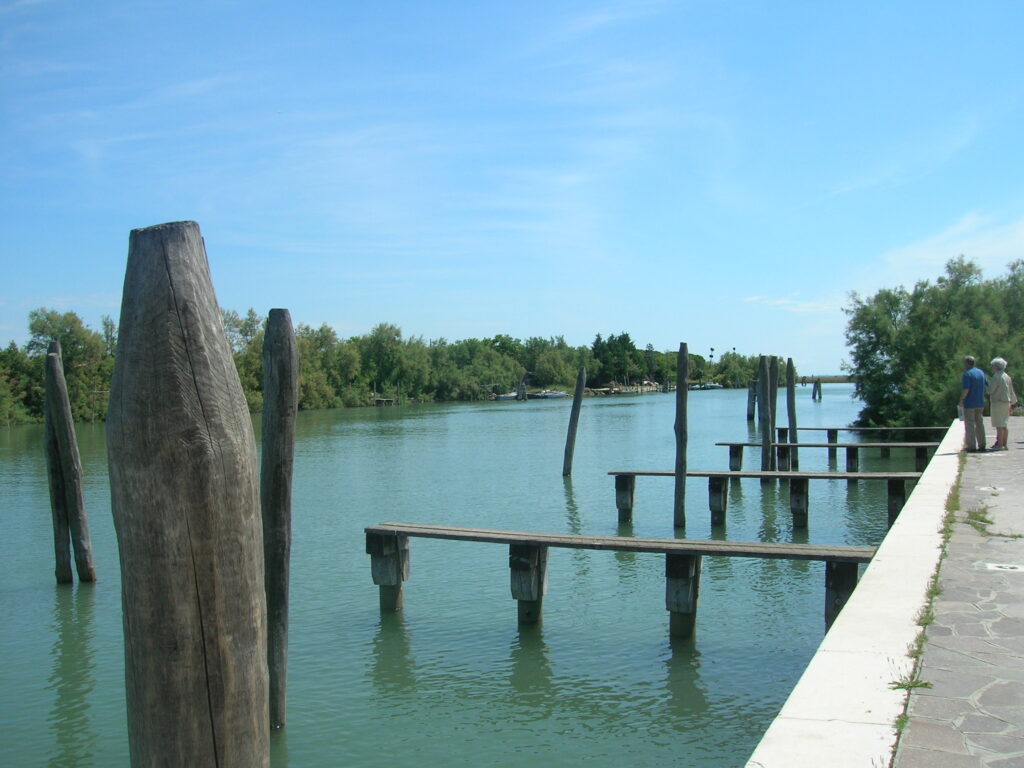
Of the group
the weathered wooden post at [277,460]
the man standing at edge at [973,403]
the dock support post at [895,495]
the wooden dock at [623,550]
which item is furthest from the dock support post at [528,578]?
the man standing at edge at [973,403]

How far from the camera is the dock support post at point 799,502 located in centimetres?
1667

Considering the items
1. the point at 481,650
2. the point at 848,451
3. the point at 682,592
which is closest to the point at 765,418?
the point at 848,451

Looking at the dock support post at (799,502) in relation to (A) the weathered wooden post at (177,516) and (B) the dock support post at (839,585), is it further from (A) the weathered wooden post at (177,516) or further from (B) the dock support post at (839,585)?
(A) the weathered wooden post at (177,516)

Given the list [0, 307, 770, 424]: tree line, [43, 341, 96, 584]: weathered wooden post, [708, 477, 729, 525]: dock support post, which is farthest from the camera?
[0, 307, 770, 424]: tree line

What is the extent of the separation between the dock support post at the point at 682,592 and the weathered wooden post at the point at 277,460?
4.21m

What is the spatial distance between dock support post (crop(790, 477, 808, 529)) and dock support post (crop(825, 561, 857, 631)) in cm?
810

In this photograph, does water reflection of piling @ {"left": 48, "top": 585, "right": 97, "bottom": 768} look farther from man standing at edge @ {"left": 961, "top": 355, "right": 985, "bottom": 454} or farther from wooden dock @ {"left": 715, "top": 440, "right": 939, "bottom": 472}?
wooden dock @ {"left": 715, "top": 440, "right": 939, "bottom": 472}

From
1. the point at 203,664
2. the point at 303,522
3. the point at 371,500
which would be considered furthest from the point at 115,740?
the point at 371,500

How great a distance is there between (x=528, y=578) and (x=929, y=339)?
33.9 m

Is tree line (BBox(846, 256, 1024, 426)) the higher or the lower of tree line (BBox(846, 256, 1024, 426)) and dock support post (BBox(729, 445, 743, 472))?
the higher

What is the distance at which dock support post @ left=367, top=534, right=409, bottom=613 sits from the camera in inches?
421

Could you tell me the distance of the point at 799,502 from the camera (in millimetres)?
16734

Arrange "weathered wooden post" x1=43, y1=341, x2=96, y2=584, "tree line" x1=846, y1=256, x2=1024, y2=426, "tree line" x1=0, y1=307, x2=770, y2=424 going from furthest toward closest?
"tree line" x1=0, y1=307, x2=770, y2=424, "tree line" x1=846, y1=256, x2=1024, y2=426, "weathered wooden post" x1=43, y1=341, x2=96, y2=584

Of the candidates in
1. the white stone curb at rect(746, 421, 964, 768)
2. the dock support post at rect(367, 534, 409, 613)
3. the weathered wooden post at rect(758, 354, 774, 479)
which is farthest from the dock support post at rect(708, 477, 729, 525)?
the white stone curb at rect(746, 421, 964, 768)
